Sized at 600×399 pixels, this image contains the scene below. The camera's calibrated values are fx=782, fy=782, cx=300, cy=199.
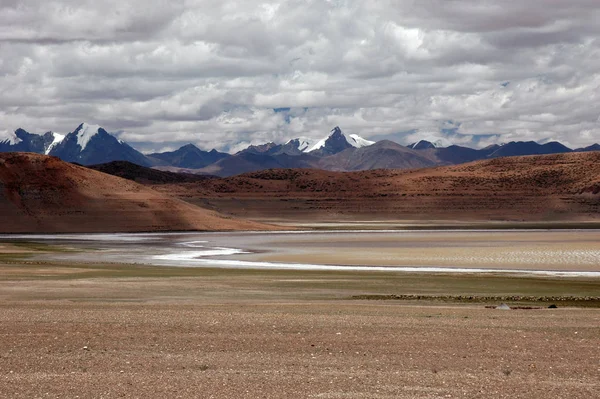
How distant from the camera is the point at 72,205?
116750mm

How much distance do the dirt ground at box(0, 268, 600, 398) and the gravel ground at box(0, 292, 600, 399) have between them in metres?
0.03

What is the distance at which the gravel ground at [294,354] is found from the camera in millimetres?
13836

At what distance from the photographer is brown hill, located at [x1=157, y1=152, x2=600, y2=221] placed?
158 m

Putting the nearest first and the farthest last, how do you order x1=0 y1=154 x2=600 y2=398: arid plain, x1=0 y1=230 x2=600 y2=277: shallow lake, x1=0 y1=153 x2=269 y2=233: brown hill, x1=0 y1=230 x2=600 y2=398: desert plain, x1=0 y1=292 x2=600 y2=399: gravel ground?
x1=0 y1=292 x2=600 y2=399: gravel ground
x1=0 y1=230 x2=600 y2=398: desert plain
x1=0 y1=154 x2=600 y2=398: arid plain
x1=0 y1=230 x2=600 y2=277: shallow lake
x1=0 y1=153 x2=269 y2=233: brown hill

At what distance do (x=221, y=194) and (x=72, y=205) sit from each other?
224ft

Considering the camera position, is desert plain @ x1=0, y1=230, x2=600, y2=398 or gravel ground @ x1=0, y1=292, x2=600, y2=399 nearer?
gravel ground @ x1=0, y1=292, x2=600, y2=399

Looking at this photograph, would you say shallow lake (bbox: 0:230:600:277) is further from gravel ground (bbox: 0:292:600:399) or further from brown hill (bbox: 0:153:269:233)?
gravel ground (bbox: 0:292:600:399)

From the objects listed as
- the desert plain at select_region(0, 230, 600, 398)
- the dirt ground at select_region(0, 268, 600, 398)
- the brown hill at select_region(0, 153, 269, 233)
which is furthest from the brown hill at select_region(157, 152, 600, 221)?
the dirt ground at select_region(0, 268, 600, 398)

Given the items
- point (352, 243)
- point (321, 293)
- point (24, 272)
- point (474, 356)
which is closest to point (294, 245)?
point (352, 243)

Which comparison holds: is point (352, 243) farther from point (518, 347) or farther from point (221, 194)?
point (221, 194)

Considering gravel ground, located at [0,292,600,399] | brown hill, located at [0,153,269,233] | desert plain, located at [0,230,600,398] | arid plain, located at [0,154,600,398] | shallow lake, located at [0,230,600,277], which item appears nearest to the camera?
gravel ground, located at [0,292,600,399]

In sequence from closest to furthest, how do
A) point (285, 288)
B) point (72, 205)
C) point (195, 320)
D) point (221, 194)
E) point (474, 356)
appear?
point (474, 356) < point (195, 320) < point (285, 288) < point (72, 205) < point (221, 194)

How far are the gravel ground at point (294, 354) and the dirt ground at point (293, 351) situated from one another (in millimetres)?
30

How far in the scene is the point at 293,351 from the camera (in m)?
17.0
